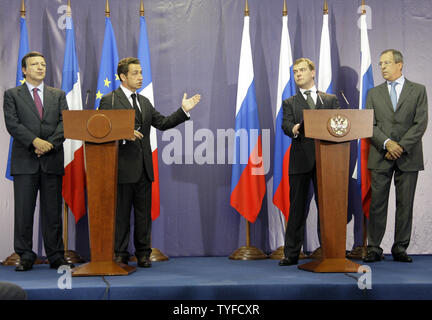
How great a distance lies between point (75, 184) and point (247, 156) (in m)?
1.76

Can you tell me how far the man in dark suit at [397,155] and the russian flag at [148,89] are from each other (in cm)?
209

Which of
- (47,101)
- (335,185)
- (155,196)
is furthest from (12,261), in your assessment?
(335,185)

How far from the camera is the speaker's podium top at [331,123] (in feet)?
12.5

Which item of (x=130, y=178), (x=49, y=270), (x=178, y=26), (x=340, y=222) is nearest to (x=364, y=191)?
(x=340, y=222)

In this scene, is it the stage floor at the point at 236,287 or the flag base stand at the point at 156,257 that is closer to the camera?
the stage floor at the point at 236,287

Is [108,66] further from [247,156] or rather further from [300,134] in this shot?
[300,134]

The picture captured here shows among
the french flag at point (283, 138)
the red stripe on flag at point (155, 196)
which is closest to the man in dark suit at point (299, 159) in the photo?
the french flag at point (283, 138)

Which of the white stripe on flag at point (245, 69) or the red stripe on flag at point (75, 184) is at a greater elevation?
the white stripe on flag at point (245, 69)

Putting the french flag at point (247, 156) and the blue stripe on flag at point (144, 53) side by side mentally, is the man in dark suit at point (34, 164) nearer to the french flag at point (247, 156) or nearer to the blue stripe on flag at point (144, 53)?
the blue stripe on flag at point (144, 53)

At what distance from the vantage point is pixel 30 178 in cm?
438

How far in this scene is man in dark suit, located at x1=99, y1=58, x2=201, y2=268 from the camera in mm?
4293

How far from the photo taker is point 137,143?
4.32 m
